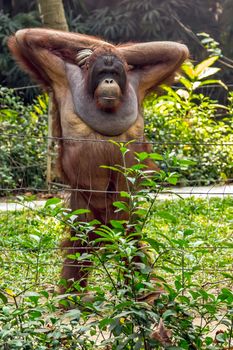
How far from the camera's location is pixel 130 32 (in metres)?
13.9

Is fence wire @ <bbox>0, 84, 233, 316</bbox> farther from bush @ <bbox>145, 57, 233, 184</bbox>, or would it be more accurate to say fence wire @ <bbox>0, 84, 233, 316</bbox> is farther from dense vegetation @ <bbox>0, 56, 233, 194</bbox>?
bush @ <bbox>145, 57, 233, 184</bbox>

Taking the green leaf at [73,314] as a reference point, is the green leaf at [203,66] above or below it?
above

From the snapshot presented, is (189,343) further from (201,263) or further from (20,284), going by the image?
(201,263)

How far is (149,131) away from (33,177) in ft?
4.80

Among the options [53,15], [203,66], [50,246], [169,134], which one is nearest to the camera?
[50,246]

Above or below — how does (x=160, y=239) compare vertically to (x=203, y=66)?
below

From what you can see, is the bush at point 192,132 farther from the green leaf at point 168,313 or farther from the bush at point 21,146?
the green leaf at point 168,313

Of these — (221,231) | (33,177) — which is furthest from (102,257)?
(33,177)

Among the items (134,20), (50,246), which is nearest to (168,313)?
(50,246)

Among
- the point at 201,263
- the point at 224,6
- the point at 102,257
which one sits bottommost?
the point at 201,263

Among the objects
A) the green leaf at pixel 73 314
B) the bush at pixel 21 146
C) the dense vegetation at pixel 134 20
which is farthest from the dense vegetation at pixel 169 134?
the green leaf at pixel 73 314

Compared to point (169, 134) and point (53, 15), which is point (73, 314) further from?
point (169, 134)

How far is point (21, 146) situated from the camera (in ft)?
28.0

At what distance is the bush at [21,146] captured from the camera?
27.4 feet
